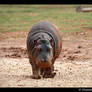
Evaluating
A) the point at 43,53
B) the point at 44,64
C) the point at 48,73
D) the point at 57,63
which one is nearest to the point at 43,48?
the point at 43,53

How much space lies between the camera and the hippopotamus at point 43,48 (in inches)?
376

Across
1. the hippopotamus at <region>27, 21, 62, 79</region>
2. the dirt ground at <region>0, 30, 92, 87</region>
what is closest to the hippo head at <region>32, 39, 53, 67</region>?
the hippopotamus at <region>27, 21, 62, 79</region>

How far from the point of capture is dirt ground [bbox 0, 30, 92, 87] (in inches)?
377

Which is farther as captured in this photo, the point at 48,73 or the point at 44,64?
the point at 48,73

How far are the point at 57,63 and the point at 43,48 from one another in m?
3.90

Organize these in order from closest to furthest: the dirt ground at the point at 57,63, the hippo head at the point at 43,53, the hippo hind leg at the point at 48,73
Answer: the hippo head at the point at 43,53 < the dirt ground at the point at 57,63 < the hippo hind leg at the point at 48,73

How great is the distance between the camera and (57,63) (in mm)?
13430

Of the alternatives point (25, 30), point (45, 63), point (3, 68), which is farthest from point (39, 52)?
point (25, 30)

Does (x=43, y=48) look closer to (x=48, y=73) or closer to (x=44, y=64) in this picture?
(x=44, y=64)

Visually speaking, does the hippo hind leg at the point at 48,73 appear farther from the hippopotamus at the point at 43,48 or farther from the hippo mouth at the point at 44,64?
the hippo mouth at the point at 44,64

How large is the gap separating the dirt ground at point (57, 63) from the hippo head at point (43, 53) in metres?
0.44

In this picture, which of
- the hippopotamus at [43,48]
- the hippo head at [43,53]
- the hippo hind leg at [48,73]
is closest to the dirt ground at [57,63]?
the hippo hind leg at [48,73]

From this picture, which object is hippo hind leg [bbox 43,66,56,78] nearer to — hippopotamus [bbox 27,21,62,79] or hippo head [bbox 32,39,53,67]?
hippopotamus [bbox 27,21,62,79]

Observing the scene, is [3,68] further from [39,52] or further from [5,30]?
[5,30]
